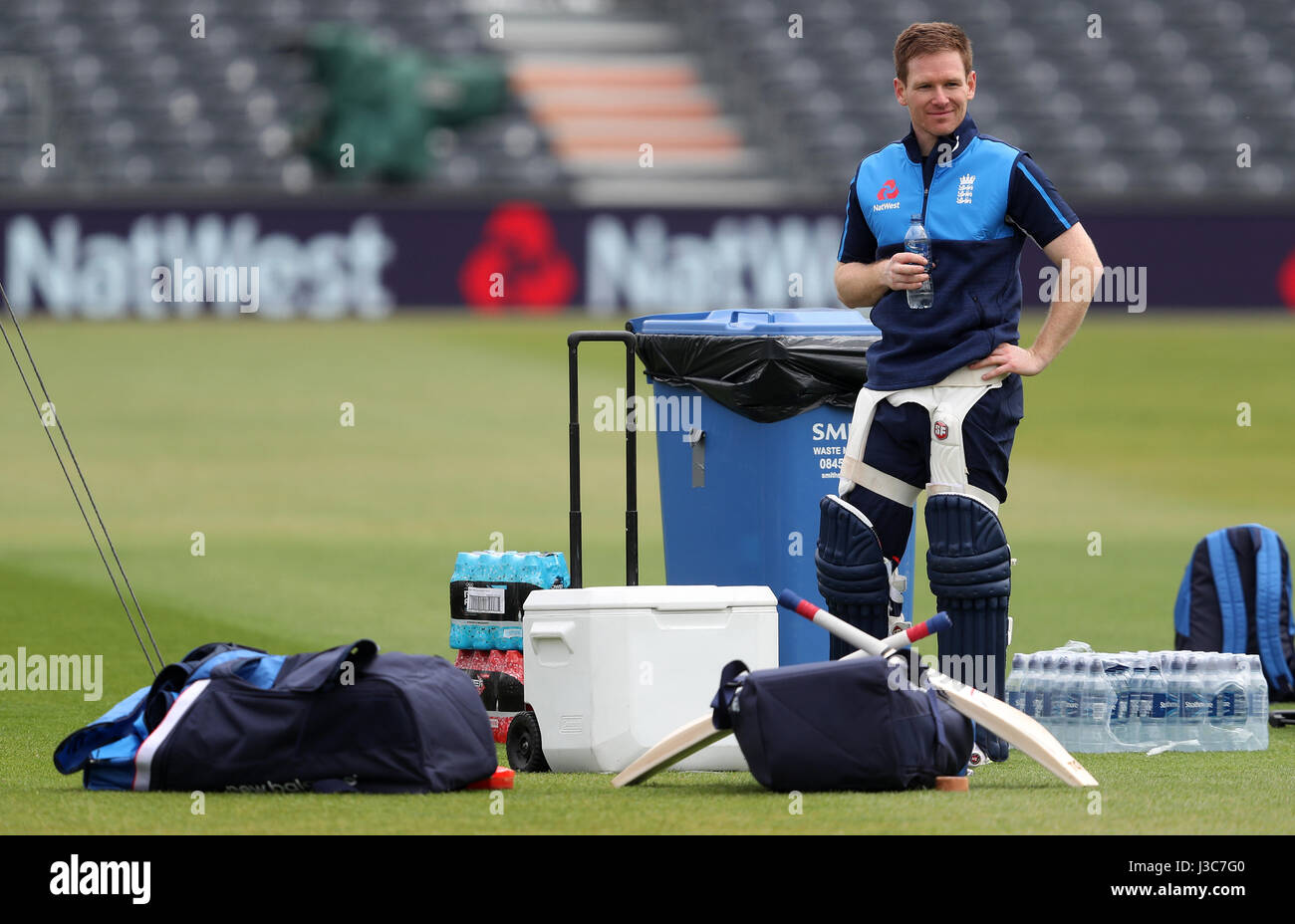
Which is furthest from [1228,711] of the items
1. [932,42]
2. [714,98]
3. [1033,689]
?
[714,98]

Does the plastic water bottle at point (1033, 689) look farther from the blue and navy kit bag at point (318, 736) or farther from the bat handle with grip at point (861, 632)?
the blue and navy kit bag at point (318, 736)

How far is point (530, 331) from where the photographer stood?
26781 millimetres

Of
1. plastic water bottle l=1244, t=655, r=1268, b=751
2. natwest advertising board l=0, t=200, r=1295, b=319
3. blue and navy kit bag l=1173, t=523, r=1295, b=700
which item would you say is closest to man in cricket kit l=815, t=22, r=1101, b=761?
plastic water bottle l=1244, t=655, r=1268, b=751

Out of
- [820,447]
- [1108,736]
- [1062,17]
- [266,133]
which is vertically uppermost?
[1062,17]

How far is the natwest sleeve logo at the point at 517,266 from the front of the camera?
2700 cm

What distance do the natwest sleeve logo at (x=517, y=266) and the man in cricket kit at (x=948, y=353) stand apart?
2083 centimetres

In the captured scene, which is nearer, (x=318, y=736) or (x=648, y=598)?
(x=318, y=736)

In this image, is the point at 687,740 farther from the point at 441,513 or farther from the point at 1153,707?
the point at 441,513

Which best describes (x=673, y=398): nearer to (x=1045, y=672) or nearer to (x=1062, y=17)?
(x=1045, y=672)

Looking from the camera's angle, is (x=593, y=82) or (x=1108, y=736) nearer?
(x=1108, y=736)

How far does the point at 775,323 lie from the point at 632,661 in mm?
1598

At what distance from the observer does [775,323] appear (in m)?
7.20
